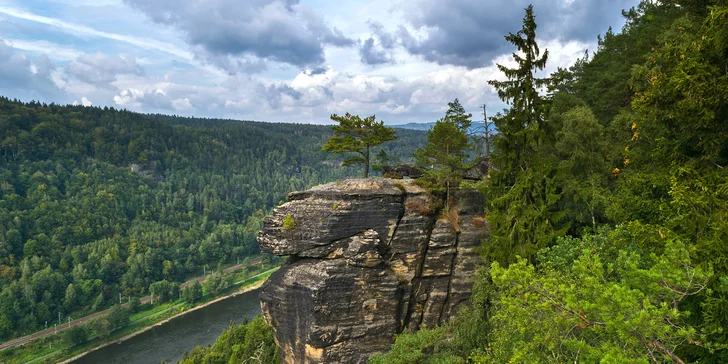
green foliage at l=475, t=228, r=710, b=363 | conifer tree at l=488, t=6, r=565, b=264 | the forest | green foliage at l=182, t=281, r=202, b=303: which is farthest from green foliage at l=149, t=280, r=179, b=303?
green foliage at l=475, t=228, r=710, b=363

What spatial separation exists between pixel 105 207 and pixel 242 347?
103 m

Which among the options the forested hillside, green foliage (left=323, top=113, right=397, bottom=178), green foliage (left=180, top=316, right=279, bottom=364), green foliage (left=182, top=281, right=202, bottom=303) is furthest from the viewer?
green foliage (left=182, top=281, right=202, bottom=303)

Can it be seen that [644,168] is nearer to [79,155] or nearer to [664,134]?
[664,134]

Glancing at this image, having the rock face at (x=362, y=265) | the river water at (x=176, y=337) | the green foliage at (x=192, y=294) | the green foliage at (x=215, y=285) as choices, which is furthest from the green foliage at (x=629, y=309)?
the green foliage at (x=215, y=285)

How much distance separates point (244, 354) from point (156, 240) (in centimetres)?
8461

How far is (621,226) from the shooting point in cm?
1042

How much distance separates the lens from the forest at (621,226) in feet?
20.9

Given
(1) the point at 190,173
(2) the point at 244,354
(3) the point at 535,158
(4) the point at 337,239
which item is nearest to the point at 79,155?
(1) the point at 190,173

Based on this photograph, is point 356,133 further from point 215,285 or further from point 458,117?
point 215,285

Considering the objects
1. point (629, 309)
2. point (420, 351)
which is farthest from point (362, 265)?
point (629, 309)

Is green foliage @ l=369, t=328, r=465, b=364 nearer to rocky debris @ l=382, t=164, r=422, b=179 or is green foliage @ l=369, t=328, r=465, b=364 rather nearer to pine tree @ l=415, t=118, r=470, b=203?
pine tree @ l=415, t=118, r=470, b=203

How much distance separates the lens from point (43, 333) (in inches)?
2511

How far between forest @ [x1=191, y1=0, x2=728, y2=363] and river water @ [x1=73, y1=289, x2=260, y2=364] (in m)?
49.5

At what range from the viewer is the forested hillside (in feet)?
20.9
